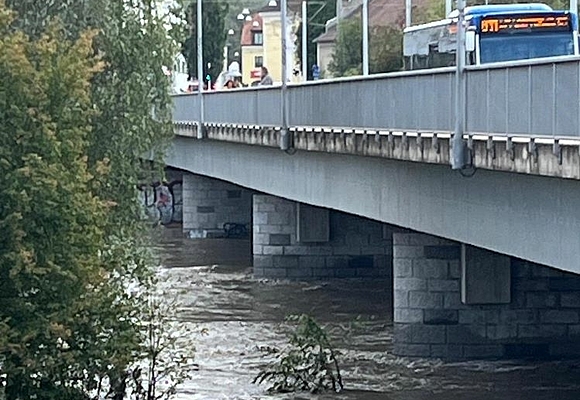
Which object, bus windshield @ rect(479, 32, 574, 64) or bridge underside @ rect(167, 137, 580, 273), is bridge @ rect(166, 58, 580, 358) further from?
bus windshield @ rect(479, 32, 574, 64)

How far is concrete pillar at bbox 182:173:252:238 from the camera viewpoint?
233ft

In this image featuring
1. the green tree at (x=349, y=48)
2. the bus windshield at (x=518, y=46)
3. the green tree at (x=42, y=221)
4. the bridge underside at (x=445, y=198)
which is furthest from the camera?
the green tree at (x=349, y=48)

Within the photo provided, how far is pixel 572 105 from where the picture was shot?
20.4 m

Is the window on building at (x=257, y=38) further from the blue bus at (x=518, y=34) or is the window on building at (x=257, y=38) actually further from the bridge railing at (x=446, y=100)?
the blue bus at (x=518, y=34)

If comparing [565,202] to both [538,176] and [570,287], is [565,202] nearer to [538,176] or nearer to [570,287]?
[538,176]

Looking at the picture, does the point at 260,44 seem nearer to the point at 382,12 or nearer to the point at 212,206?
the point at 212,206

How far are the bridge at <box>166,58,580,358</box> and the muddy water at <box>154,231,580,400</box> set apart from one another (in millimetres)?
950

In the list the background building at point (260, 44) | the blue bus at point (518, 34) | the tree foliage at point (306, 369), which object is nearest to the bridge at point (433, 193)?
the blue bus at point (518, 34)

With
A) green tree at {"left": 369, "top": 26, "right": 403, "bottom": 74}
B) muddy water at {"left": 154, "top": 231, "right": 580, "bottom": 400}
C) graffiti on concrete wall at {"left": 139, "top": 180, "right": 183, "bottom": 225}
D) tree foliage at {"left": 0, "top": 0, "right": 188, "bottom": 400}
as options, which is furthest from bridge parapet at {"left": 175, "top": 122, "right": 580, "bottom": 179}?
graffiti on concrete wall at {"left": 139, "top": 180, "right": 183, "bottom": 225}

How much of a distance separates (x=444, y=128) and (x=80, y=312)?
8.11 m

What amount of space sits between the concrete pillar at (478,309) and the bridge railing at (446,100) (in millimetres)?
2933

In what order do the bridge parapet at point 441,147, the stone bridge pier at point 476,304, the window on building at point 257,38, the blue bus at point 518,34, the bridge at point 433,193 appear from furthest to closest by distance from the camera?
the window on building at point 257,38, the stone bridge pier at point 476,304, the blue bus at point 518,34, the bridge at point 433,193, the bridge parapet at point 441,147

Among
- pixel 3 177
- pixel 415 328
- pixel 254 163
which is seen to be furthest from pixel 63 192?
pixel 254 163

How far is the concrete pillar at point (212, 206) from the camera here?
233ft
